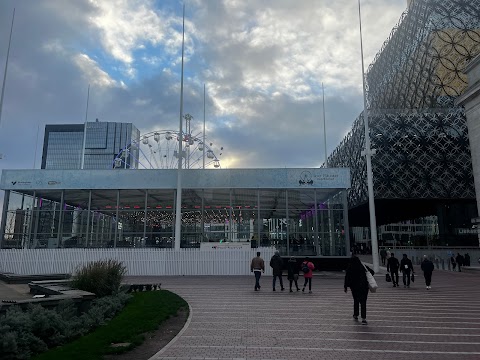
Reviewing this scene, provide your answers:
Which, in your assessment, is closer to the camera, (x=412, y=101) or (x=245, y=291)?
(x=245, y=291)

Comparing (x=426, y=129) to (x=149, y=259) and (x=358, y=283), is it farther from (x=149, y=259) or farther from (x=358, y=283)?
(x=358, y=283)

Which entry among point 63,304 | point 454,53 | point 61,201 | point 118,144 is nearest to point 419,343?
point 63,304

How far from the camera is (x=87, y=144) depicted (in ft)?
463

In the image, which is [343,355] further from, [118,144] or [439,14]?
[118,144]

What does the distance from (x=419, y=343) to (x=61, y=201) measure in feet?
108

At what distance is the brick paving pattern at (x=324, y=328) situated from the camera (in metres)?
7.57

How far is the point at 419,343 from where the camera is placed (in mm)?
8289

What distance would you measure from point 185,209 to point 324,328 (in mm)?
27377

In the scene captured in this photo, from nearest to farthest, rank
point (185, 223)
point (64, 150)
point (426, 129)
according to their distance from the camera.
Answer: point (185, 223), point (426, 129), point (64, 150)

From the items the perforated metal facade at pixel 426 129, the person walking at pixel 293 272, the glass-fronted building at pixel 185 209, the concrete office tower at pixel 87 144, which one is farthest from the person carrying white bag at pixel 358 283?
the concrete office tower at pixel 87 144

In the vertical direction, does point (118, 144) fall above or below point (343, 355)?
above

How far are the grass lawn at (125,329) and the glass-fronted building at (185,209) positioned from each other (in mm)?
20573

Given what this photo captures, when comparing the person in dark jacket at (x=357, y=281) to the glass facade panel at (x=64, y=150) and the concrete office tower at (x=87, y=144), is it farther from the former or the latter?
the glass facade panel at (x=64, y=150)

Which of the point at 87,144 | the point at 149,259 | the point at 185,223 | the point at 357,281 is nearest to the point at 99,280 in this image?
the point at 357,281
